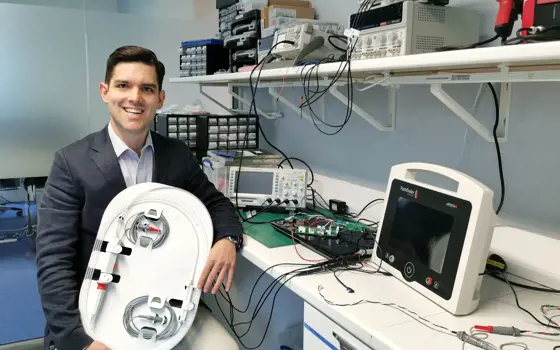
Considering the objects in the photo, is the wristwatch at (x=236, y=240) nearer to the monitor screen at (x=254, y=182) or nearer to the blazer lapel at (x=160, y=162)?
the blazer lapel at (x=160, y=162)

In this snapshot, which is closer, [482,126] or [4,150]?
[482,126]

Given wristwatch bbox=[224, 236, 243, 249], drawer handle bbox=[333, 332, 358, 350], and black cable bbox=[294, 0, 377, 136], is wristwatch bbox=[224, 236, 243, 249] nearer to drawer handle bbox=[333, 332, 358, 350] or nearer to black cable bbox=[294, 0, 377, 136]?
drawer handle bbox=[333, 332, 358, 350]

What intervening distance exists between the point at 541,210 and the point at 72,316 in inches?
55.8

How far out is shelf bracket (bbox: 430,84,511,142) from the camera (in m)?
1.35

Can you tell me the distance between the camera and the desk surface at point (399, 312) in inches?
38.7

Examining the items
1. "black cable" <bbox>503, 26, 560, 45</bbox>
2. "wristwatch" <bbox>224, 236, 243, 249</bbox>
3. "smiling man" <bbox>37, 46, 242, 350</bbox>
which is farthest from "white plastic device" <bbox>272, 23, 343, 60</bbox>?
"black cable" <bbox>503, 26, 560, 45</bbox>

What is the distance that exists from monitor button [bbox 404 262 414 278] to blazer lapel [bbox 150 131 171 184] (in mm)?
878

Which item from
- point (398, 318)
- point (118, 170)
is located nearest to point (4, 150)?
point (118, 170)

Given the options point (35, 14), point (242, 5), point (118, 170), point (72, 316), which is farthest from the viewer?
point (35, 14)

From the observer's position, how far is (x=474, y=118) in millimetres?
1434

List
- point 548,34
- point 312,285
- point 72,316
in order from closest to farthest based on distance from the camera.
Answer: point 548,34 → point 312,285 → point 72,316

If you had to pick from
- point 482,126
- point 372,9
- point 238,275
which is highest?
point 372,9

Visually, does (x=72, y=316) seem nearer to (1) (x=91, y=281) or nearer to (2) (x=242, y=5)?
(1) (x=91, y=281)

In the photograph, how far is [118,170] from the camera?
1521 mm
